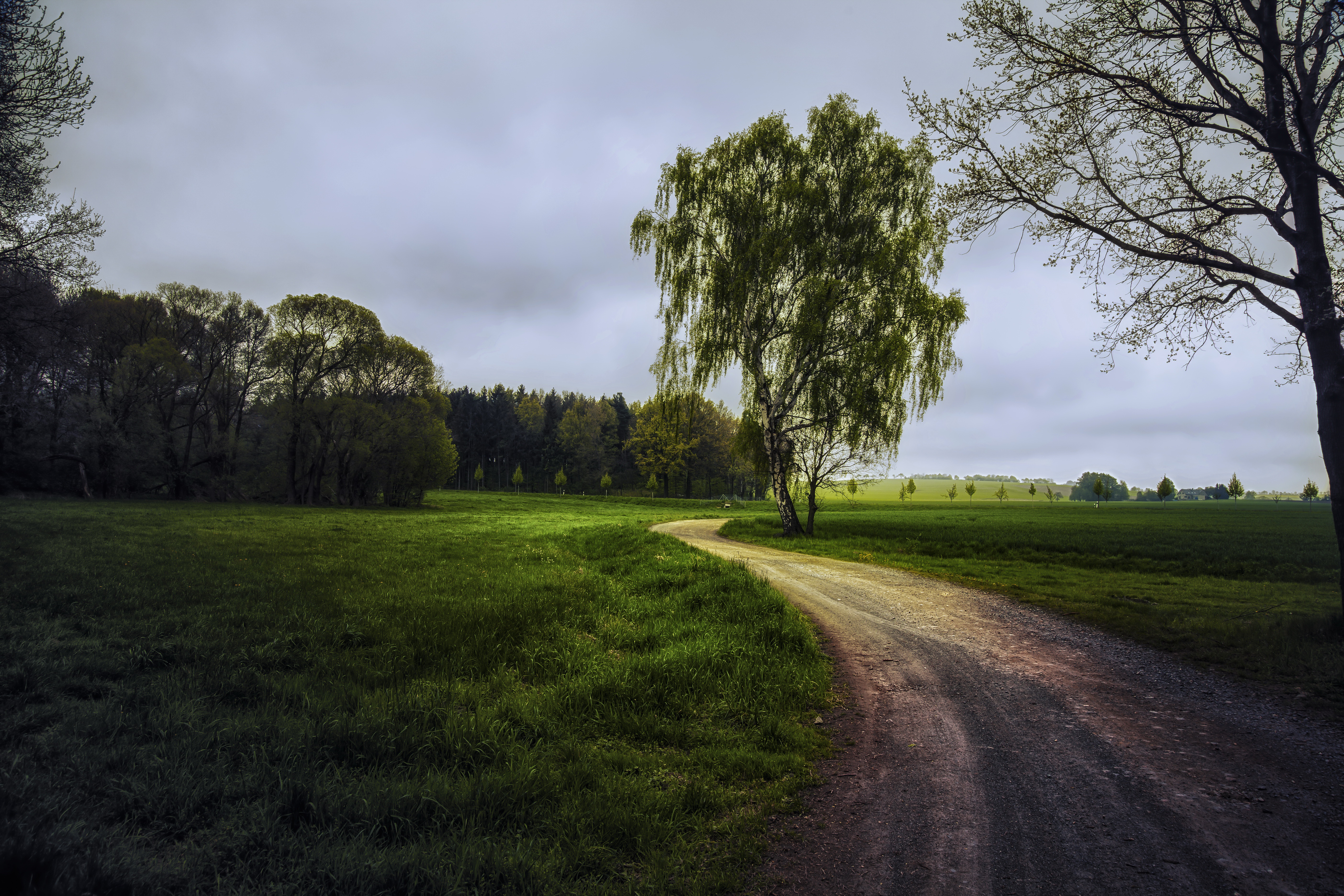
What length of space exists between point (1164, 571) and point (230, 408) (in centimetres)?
6237

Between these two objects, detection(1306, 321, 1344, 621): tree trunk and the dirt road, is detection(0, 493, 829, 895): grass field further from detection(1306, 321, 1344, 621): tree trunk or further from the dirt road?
detection(1306, 321, 1344, 621): tree trunk

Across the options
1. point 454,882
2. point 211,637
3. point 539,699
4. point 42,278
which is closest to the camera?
point 454,882

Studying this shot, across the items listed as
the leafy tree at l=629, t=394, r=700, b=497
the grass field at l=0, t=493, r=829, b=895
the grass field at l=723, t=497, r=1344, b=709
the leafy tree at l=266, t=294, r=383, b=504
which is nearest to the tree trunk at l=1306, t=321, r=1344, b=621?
the grass field at l=723, t=497, r=1344, b=709

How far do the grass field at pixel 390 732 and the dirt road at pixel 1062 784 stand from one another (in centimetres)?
60

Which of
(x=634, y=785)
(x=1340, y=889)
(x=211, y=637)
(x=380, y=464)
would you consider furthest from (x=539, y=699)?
(x=380, y=464)

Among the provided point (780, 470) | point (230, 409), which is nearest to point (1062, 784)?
point (780, 470)

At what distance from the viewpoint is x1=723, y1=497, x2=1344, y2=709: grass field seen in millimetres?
7469

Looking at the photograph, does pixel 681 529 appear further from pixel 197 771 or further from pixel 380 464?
pixel 380 464

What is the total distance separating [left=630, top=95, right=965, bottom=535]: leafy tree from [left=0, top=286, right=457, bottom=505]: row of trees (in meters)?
32.8

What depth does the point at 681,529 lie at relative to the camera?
2661 centimetres

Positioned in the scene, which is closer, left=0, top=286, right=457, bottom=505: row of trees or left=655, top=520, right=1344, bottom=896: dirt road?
left=655, top=520, right=1344, bottom=896: dirt road

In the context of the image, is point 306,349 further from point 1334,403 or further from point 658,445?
point 1334,403

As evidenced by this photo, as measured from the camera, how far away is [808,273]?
819 inches

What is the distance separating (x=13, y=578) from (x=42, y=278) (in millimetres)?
9844
